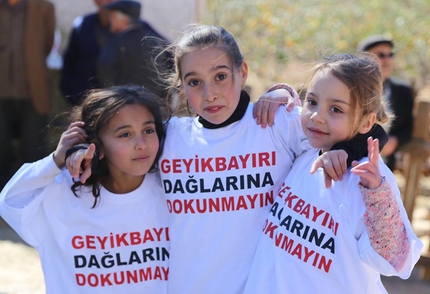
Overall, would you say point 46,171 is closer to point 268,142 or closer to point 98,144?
point 98,144

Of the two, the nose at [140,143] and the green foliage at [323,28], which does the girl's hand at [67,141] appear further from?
the green foliage at [323,28]

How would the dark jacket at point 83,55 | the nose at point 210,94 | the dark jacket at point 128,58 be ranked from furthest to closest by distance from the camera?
the dark jacket at point 83,55, the dark jacket at point 128,58, the nose at point 210,94

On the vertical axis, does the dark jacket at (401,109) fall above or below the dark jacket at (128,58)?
below

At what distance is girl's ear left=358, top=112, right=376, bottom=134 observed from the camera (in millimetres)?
2172

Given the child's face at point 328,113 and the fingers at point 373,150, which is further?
the child's face at point 328,113

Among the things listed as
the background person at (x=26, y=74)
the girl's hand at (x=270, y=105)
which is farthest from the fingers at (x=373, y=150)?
the background person at (x=26, y=74)

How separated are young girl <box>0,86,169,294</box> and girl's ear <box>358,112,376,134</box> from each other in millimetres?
803

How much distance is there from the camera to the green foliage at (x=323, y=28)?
26.6 ft

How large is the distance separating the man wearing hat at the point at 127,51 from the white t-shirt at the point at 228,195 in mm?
2139

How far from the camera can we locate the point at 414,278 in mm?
4707

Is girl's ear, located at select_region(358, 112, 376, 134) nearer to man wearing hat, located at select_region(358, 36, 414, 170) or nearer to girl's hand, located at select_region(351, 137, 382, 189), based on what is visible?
girl's hand, located at select_region(351, 137, 382, 189)

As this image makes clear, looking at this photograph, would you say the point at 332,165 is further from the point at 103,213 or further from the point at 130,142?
the point at 103,213

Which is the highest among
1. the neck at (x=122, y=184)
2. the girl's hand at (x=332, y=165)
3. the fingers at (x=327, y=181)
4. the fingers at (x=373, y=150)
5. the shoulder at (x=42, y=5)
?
the shoulder at (x=42, y=5)

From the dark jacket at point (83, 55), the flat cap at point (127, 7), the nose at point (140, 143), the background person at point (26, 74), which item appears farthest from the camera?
the background person at point (26, 74)
